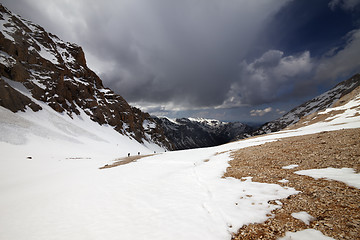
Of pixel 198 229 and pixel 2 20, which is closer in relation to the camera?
pixel 198 229

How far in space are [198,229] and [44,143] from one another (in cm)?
6094

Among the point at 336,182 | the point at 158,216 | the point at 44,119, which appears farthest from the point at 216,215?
the point at 44,119

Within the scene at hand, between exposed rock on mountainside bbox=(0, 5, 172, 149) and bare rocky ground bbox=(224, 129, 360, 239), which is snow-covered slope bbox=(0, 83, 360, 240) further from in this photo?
exposed rock on mountainside bbox=(0, 5, 172, 149)

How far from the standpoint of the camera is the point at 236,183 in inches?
388

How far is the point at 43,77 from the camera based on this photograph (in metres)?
85.6

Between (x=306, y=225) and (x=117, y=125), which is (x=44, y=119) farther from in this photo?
(x=306, y=225)

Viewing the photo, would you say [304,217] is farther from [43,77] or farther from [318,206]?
[43,77]

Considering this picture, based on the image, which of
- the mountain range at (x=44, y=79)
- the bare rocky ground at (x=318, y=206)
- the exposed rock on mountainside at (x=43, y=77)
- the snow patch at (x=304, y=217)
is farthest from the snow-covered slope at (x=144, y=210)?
the exposed rock on mountainside at (x=43, y=77)

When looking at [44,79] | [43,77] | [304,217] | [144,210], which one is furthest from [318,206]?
[43,77]

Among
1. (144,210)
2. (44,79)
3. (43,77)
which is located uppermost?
(43,77)

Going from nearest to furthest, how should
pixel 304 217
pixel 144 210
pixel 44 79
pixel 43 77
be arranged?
pixel 304 217, pixel 144 210, pixel 44 79, pixel 43 77

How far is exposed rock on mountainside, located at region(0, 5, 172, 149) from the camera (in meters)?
67.9

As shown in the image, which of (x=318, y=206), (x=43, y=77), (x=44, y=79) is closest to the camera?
(x=318, y=206)

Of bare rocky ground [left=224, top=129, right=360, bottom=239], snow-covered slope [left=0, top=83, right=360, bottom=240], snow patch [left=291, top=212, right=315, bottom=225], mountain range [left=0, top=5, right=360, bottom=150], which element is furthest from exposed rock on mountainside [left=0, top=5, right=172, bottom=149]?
snow patch [left=291, top=212, right=315, bottom=225]
